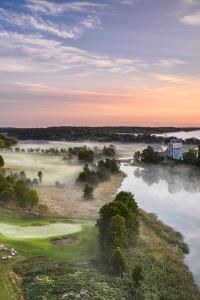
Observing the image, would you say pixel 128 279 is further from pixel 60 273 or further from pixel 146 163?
pixel 146 163

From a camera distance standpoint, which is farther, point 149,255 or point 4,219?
point 4,219

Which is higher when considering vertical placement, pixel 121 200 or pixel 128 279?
pixel 121 200

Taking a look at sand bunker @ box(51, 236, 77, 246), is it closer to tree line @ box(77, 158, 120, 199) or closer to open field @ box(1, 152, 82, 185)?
tree line @ box(77, 158, 120, 199)

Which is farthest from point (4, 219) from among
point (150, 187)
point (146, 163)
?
point (146, 163)

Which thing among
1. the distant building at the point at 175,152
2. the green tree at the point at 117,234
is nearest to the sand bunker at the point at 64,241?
the green tree at the point at 117,234

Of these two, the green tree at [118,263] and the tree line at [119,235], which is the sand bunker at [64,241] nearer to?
the tree line at [119,235]

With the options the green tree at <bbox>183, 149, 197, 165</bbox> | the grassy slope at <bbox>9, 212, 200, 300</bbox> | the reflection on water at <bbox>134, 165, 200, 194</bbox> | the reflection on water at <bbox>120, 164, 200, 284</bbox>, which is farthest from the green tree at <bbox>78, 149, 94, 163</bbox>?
the grassy slope at <bbox>9, 212, 200, 300</bbox>
